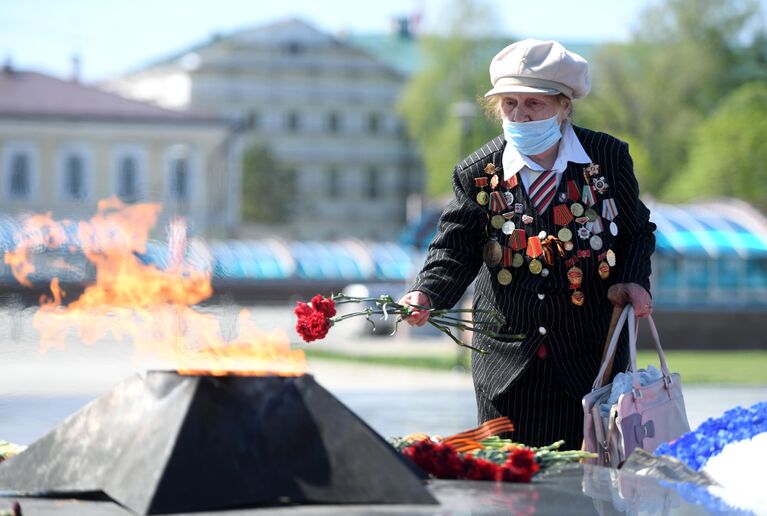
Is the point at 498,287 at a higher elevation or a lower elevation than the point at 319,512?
higher

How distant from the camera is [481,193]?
434 centimetres

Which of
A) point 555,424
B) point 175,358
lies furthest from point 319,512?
point 555,424

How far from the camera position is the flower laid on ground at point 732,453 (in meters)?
3.29

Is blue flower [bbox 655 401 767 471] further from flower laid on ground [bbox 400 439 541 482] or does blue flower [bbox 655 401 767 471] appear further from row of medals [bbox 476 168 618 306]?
row of medals [bbox 476 168 618 306]

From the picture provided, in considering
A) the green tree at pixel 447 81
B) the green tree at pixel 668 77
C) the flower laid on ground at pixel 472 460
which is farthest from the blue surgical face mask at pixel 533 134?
A: the green tree at pixel 447 81

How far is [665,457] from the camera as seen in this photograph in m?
3.51

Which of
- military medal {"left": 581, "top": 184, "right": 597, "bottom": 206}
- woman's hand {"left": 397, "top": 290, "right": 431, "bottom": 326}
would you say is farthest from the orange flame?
military medal {"left": 581, "top": 184, "right": 597, "bottom": 206}

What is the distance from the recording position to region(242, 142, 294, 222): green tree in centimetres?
8825

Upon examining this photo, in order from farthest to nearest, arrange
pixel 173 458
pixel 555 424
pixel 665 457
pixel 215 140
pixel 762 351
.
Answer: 1. pixel 215 140
2. pixel 762 351
3. pixel 555 424
4. pixel 665 457
5. pixel 173 458

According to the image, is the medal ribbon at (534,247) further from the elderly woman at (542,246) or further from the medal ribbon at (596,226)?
the medal ribbon at (596,226)

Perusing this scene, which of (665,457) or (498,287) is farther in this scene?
(498,287)

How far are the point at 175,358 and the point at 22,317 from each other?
551 mm

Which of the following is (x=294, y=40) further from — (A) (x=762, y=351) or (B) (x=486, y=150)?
(B) (x=486, y=150)

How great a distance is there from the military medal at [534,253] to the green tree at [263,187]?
275 feet
